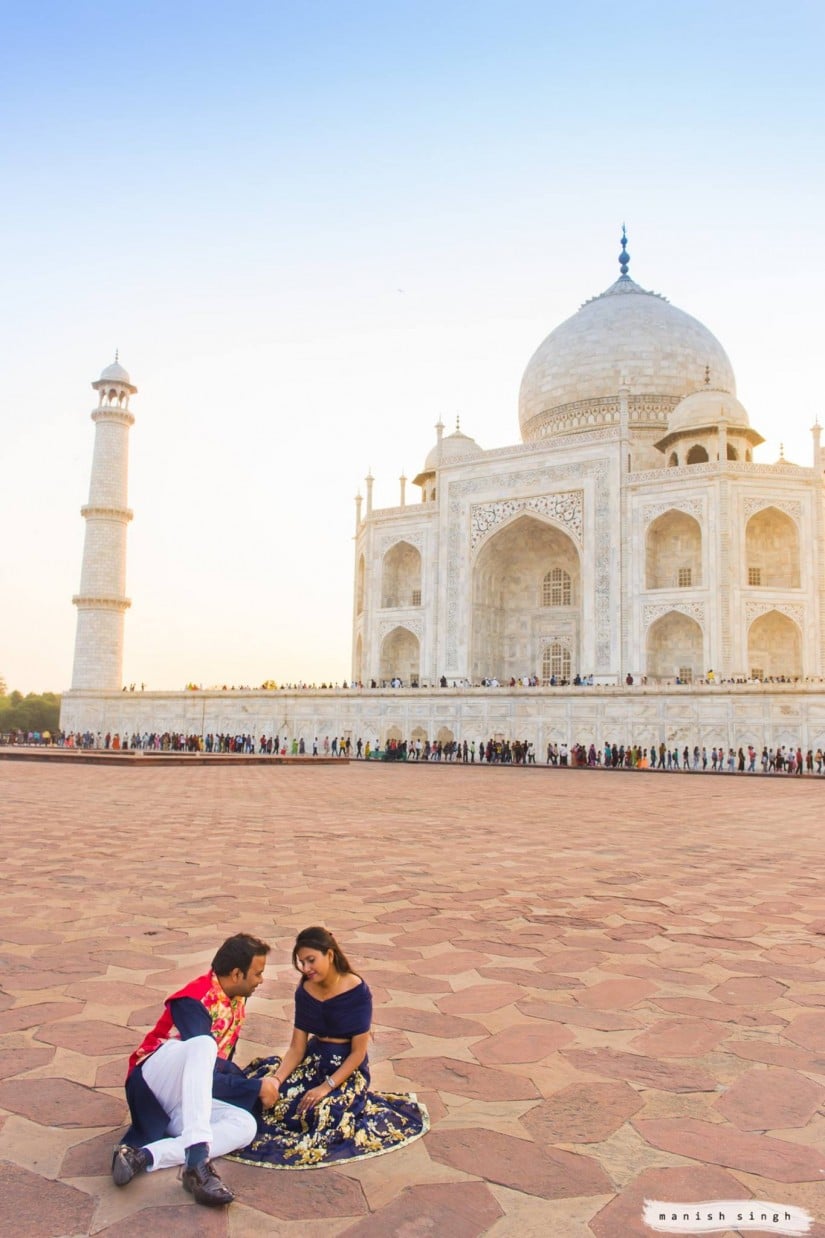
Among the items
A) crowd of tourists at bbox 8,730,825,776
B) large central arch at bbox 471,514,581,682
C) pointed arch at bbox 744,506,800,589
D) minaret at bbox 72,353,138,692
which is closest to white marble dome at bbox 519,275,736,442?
large central arch at bbox 471,514,581,682

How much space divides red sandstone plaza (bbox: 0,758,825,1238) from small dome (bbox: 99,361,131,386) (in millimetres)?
26472

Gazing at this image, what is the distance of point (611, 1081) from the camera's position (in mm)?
2283

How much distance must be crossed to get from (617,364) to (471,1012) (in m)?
29.7

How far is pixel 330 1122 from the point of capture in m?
2.03

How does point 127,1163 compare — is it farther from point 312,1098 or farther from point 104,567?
point 104,567

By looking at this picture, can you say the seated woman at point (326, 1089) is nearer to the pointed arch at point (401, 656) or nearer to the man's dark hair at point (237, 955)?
the man's dark hair at point (237, 955)

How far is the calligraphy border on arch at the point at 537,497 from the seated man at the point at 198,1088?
75.6ft

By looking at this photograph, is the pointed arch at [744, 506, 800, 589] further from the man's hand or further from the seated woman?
the man's hand

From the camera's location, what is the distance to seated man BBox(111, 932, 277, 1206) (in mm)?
1833

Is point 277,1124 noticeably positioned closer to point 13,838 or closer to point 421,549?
point 13,838

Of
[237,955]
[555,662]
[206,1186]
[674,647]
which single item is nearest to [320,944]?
[237,955]

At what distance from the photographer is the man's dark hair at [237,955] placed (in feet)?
7.13

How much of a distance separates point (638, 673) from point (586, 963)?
21343 millimetres

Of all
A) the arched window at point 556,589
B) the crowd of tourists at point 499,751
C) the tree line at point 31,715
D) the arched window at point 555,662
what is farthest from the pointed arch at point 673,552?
the tree line at point 31,715
